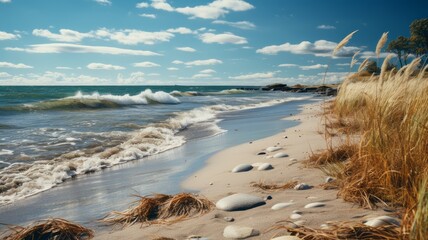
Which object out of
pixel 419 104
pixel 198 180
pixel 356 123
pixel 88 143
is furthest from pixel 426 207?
pixel 88 143

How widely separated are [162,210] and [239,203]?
869 millimetres

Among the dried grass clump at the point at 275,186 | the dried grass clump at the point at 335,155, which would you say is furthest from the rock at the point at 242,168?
the dried grass clump at the point at 275,186

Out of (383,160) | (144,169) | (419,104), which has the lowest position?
(144,169)

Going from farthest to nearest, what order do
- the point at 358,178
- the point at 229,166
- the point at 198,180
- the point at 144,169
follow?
the point at 144,169 → the point at 229,166 → the point at 198,180 → the point at 358,178

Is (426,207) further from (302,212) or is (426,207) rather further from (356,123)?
(356,123)

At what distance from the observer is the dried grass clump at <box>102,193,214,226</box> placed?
10.9ft

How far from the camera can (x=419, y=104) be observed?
10.1 ft

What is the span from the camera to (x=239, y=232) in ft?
8.35

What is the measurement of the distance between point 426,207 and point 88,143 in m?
8.14

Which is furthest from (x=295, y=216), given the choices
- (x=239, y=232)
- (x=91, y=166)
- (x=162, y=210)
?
(x=91, y=166)

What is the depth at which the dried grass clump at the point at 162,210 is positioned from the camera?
3.33 metres

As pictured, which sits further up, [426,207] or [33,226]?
[426,207]

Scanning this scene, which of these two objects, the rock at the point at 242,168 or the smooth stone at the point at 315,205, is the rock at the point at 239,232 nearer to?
the smooth stone at the point at 315,205

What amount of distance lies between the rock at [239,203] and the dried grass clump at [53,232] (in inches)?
51.6
